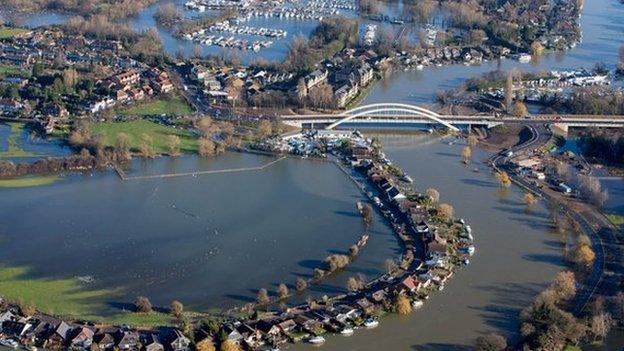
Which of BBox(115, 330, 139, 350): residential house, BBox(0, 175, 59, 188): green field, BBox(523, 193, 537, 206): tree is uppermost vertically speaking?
BBox(523, 193, 537, 206): tree

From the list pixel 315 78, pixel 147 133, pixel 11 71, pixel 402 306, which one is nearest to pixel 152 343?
pixel 402 306

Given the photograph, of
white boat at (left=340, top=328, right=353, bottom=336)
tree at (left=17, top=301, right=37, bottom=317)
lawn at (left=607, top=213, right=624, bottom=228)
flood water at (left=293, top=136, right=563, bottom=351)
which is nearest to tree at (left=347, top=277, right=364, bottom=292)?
flood water at (left=293, top=136, right=563, bottom=351)

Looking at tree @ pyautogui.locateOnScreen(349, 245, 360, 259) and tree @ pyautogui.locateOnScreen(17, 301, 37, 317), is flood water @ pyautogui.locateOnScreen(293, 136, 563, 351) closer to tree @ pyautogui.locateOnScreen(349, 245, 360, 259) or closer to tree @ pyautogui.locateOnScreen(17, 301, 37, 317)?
tree @ pyautogui.locateOnScreen(349, 245, 360, 259)

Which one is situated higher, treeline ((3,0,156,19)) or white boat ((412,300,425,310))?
treeline ((3,0,156,19))

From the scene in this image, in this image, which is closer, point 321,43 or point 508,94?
point 508,94

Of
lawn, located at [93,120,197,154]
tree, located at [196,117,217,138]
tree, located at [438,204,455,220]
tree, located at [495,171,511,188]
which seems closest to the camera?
tree, located at [438,204,455,220]

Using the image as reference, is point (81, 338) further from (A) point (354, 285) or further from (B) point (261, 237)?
(B) point (261, 237)

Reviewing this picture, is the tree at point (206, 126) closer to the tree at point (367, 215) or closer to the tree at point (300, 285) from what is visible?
the tree at point (367, 215)
